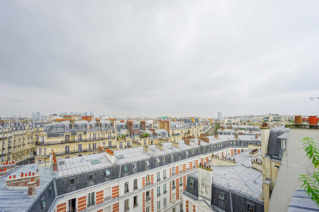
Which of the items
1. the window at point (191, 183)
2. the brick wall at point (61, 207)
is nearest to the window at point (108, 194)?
the brick wall at point (61, 207)

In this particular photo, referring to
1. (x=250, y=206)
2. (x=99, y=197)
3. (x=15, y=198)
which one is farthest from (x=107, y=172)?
(x=250, y=206)

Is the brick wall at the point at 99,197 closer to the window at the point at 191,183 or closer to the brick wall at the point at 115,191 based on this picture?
the brick wall at the point at 115,191

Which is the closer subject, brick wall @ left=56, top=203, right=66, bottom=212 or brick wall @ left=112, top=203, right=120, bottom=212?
brick wall @ left=56, top=203, right=66, bottom=212

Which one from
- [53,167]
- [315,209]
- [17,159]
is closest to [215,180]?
[315,209]

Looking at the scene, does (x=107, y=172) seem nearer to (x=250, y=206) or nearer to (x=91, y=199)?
(x=91, y=199)

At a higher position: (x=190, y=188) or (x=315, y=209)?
(x=315, y=209)

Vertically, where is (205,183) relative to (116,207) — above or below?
above

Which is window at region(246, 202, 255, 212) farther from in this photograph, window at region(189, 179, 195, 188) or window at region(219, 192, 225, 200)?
window at region(189, 179, 195, 188)

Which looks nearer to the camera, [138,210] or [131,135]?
[138,210]

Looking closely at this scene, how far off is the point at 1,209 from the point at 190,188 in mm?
13293

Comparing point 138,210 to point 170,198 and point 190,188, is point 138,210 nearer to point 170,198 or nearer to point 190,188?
point 170,198

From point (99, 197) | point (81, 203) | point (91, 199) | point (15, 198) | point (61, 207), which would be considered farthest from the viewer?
point (99, 197)

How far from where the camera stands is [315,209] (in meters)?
3.99

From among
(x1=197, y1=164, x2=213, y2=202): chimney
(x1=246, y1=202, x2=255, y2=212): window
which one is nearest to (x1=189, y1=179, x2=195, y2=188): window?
(x1=197, y1=164, x2=213, y2=202): chimney
